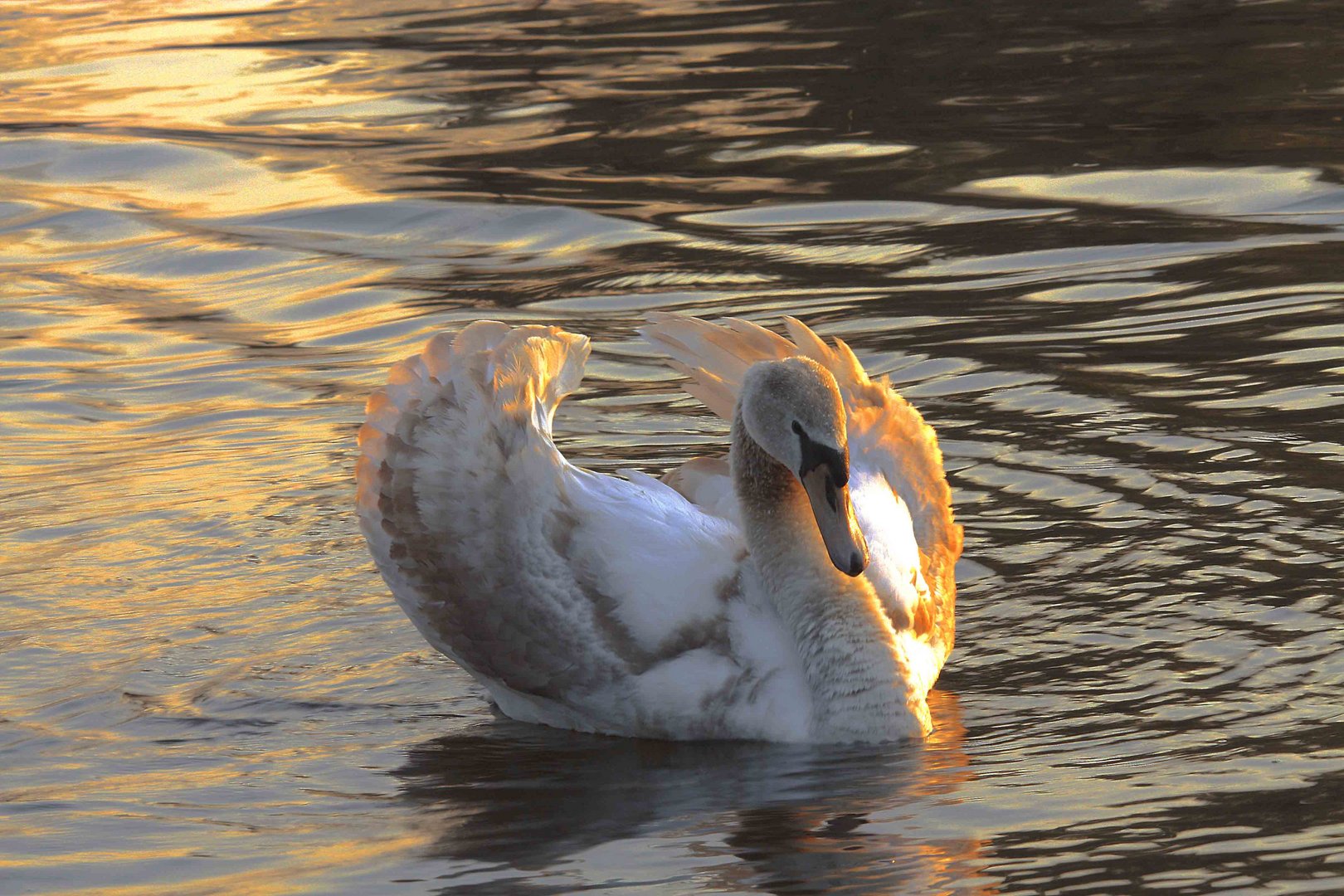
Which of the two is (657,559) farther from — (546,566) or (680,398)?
(680,398)

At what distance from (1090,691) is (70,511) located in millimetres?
4130

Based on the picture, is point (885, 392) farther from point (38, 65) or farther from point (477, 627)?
point (38, 65)

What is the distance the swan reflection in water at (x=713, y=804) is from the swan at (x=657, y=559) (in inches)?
4.7

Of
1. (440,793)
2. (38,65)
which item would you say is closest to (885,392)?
(440,793)

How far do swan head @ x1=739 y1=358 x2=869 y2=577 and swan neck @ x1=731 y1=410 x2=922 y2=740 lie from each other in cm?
19

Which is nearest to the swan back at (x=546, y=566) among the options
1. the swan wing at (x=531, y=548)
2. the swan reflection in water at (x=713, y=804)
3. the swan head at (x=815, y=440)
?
the swan wing at (x=531, y=548)

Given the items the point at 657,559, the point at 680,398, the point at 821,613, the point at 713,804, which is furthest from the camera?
the point at 680,398

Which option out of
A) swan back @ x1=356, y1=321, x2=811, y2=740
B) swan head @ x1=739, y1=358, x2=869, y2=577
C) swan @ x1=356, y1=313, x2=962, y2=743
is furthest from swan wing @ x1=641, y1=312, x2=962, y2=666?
→ swan head @ x1=739, y1=358, x2=869, y2=577

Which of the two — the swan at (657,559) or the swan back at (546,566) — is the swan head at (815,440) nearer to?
the swan at (657,559)

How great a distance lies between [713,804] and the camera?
591 cm

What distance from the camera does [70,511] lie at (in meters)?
8.51

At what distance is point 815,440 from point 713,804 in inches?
42.6

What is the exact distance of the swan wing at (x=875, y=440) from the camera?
690 cm

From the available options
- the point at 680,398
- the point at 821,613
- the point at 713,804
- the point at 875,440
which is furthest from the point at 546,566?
the point at 680,398
